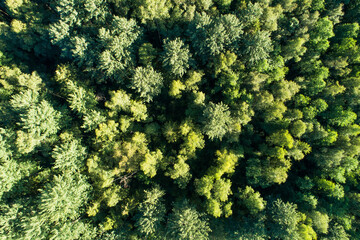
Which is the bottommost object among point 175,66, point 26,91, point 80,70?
point 175,66

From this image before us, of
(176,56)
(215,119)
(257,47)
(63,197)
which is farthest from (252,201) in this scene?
(63,197)

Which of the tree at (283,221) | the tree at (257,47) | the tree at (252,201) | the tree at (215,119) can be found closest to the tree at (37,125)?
the tree at (215,119)

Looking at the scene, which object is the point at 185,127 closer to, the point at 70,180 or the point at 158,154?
the point at 158,154

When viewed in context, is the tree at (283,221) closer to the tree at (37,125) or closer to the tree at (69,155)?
the tree at (69,155)

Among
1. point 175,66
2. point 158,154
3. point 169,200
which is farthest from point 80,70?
point 169,200

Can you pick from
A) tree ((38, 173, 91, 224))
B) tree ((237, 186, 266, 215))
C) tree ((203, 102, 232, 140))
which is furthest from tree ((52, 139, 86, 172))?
tree ((237, 186, 266, 215))

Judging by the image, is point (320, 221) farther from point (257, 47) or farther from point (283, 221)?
point (257, 47)
